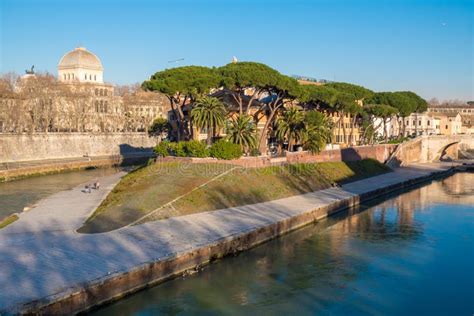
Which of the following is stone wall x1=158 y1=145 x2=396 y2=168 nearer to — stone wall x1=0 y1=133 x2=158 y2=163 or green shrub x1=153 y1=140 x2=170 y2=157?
green shrub x1=153 y1=140 x2=170 y2=157

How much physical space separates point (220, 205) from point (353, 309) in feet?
58.9

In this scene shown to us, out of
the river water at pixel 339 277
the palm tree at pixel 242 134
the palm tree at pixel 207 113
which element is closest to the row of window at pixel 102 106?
the palm tree at pixel 207 113

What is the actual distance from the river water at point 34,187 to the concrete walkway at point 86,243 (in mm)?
4188

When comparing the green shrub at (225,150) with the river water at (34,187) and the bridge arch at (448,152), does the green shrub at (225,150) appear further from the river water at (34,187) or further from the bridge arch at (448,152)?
the bridge arch at (448,152)

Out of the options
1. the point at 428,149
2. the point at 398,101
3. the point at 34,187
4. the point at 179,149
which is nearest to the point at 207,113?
the point at 179,149

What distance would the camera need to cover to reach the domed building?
114 m

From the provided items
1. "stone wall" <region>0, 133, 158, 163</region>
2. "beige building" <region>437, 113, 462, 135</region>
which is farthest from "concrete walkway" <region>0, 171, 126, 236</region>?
"beige building" <region>437, 113, 462, 135</region>

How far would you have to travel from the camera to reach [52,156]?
7894 cm

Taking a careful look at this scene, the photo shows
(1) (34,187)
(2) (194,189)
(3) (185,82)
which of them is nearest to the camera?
(2) (194,189)

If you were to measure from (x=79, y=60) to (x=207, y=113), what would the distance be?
71.6 meters

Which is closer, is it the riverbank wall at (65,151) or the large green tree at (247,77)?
the large green tree at (247,77)

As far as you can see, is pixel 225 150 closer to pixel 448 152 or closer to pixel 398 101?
pixel 398 101

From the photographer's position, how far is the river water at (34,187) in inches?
1754

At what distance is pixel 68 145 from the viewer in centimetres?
8188
